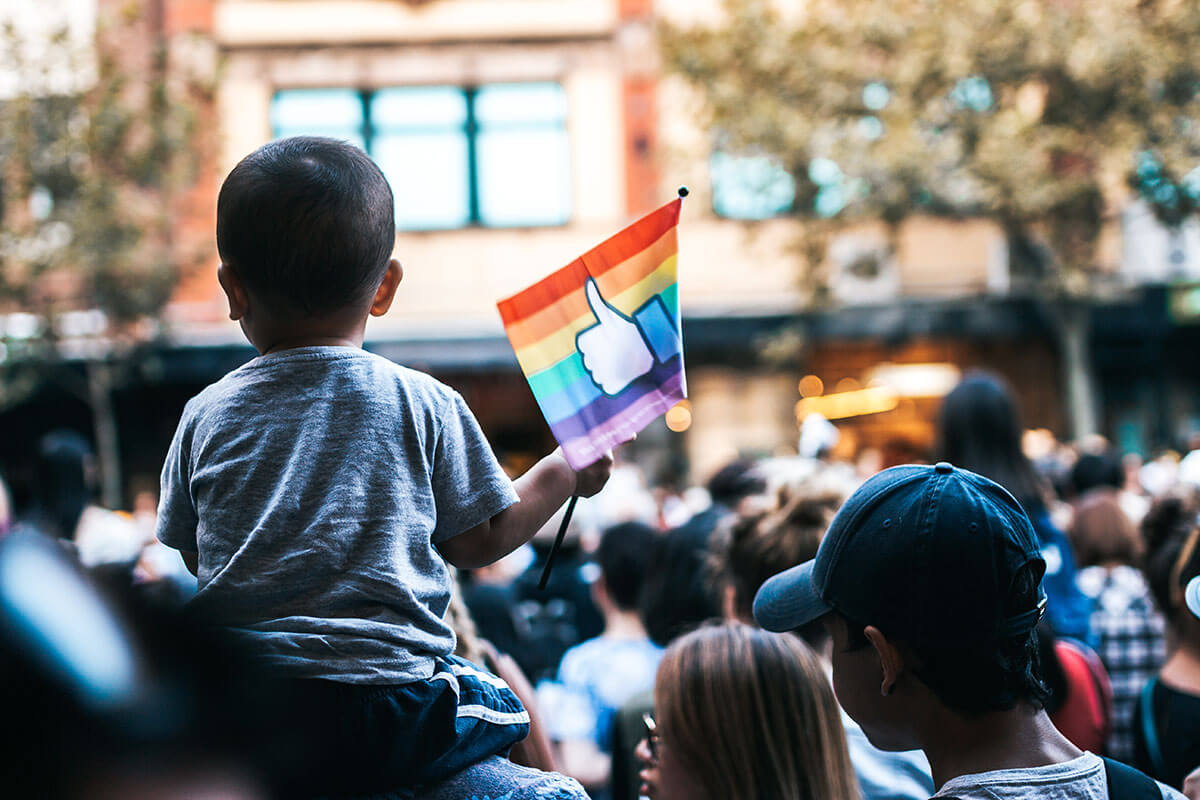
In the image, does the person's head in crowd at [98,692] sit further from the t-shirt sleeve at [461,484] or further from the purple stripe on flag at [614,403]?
the purple stripe on flag at [614,403]

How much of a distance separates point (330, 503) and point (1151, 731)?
8.23 feet

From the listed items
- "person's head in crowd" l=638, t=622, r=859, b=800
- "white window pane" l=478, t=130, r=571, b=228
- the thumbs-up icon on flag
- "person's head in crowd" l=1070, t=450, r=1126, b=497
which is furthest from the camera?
"white window pane" l=478, t=130, r=571, b=228

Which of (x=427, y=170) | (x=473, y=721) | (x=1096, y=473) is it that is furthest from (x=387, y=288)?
(x=427, y=170)

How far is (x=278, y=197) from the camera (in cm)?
180

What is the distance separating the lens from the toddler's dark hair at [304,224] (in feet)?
5.92

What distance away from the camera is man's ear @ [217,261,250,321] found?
1.89 meters

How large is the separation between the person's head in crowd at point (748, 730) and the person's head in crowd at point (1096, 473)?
4602mm

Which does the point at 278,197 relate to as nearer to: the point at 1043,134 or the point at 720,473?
the point at 720,473

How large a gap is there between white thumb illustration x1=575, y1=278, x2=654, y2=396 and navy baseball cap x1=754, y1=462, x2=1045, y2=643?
0.50 m

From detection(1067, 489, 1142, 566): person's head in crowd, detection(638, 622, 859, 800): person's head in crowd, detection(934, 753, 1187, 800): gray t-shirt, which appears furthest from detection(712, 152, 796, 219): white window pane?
detection(934, 753, 1187, 800): gray t-shirt

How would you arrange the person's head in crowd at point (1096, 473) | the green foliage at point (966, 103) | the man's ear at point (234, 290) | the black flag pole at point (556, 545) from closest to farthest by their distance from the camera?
the man's ear at point (234, 290) → the black flag pole at point (556, 545) → the person's head in crowd at point (1096, 473) → the green foliage at point (966, 103)

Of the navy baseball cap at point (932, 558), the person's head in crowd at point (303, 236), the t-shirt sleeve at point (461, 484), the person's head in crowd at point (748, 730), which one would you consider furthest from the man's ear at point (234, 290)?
the person's head in crowd at point (748, 730)

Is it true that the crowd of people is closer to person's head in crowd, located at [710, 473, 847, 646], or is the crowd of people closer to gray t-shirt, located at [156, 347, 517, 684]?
gray t-shirt, located at [156, 347, 517, 684]

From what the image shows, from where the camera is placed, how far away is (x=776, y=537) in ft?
11.1
